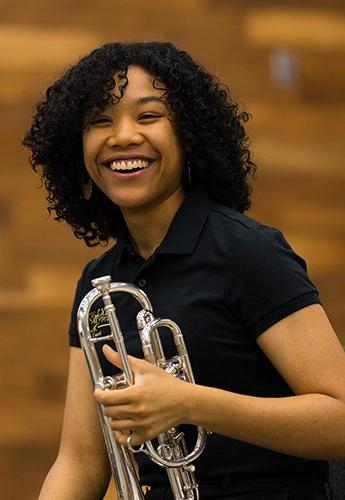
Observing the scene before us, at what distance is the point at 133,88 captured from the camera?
1832mm

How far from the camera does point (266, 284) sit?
172 cm

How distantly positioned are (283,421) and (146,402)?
198 mm

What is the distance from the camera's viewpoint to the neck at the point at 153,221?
1885mm

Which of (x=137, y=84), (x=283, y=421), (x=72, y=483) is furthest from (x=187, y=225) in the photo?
(x=72, y=483)

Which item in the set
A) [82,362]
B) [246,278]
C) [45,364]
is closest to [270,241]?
[246,278]

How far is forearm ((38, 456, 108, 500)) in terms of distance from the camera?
76.6 inches

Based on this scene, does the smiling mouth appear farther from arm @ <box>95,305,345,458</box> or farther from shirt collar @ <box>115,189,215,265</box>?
arm @ <box>95,305,345,458</box>

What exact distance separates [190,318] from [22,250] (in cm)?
165

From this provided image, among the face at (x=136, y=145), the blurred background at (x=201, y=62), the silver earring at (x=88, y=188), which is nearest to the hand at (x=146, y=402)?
the face at (x=136, y=145)

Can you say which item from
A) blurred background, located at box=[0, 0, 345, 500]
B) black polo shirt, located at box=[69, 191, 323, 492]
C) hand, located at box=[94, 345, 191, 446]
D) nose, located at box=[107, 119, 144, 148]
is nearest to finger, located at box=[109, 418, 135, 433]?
hand, located at box=[94, 345, 191, 446]

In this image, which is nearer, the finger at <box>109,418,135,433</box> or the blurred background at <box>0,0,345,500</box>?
the finger at <box>109,418,135,433</box>

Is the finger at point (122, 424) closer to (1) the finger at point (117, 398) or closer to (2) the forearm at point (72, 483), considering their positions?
(1) the finger at point (117, 398)

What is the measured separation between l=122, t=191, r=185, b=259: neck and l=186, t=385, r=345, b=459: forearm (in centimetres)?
33

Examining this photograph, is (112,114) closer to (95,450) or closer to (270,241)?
(270,241)
